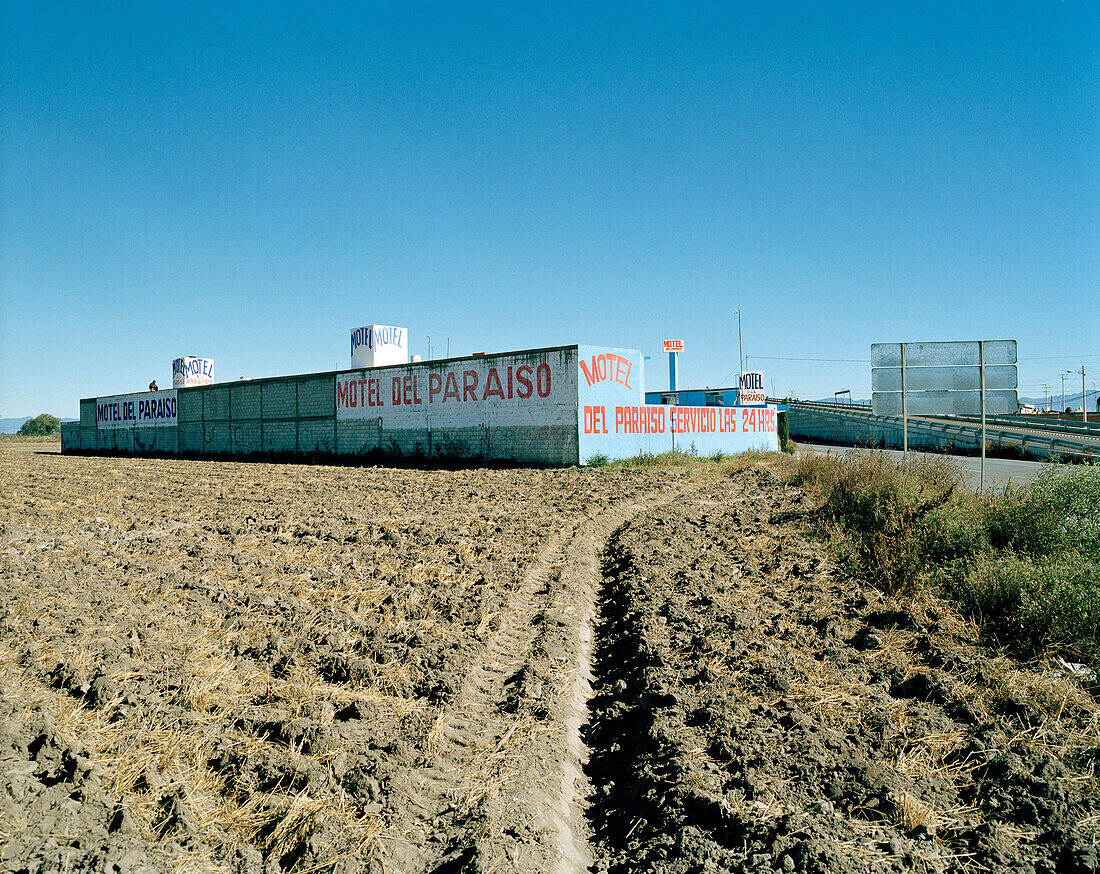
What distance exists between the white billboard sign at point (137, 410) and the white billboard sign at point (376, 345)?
473 inches

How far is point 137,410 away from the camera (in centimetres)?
4347

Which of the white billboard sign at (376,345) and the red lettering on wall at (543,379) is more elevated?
the white billboard sign at (376,345)

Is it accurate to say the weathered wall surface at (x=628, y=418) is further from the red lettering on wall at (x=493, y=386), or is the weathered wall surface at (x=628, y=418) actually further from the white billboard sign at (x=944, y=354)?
the white billboard sign at (x=944, y=354)

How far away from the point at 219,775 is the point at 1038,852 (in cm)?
392

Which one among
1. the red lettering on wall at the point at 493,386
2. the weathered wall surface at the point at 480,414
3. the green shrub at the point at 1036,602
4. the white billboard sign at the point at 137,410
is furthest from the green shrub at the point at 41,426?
the green shrub at the point at 1036,602

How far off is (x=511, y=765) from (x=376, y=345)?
117 feet

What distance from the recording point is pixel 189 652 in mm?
5129

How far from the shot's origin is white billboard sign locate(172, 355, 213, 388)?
45094mm

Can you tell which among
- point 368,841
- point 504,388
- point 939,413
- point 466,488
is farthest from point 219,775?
point 504,388

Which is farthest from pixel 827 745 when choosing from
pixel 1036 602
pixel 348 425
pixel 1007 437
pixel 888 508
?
pixel 1007 437

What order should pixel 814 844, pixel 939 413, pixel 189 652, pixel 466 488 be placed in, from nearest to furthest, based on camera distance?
pixel 814 844 < pixel 189 652 < pixel 939 413 < pixel 466 488

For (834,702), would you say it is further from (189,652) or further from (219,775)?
(189,652)

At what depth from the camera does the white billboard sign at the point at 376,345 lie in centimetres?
3738

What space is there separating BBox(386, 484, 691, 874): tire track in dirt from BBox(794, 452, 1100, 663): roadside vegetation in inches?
139
